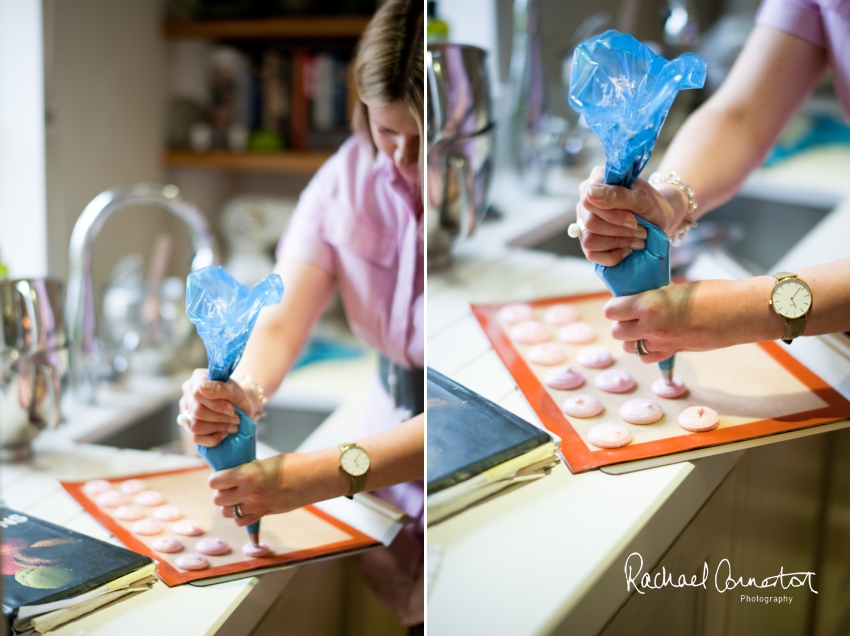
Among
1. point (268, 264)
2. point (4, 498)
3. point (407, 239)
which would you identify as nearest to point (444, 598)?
point (407, 239)

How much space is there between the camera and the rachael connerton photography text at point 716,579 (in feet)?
1.46

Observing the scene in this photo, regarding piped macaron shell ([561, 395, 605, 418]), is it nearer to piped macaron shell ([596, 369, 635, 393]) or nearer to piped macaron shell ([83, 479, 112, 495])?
piped macaron shell ([596, 369, 635, 393])

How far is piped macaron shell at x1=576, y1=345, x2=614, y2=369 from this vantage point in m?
0.58

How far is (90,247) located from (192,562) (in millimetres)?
531

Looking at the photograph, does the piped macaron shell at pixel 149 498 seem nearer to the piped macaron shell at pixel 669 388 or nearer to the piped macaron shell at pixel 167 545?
the piped macaron shell at pixel 167 545

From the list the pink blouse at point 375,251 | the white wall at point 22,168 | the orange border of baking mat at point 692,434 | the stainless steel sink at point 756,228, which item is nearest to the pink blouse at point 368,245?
the pink blouse at point 375,251

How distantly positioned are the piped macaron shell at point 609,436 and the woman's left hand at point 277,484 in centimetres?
20

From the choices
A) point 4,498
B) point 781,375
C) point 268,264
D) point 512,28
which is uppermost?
point 512,28

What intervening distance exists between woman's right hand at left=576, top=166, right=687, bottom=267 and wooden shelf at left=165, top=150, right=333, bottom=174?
3.56 ft

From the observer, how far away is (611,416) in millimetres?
521

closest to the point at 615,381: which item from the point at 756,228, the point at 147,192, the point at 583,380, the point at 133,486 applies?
the point at 583,380

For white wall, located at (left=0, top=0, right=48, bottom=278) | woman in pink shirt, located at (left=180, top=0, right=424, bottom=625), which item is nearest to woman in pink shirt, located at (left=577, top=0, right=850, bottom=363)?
woman in pink shirt, located at (left=180, top=0, right=424, bottom=625)

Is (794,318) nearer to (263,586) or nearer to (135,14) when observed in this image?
(263,586)

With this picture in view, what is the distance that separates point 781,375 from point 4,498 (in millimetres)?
716
